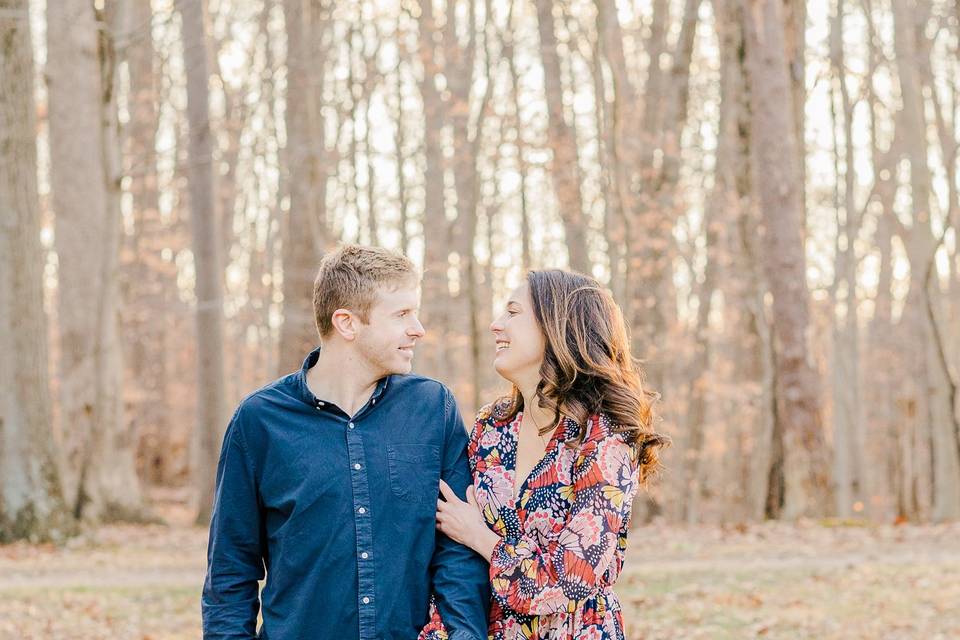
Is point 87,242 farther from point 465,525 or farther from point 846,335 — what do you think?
point 846,335

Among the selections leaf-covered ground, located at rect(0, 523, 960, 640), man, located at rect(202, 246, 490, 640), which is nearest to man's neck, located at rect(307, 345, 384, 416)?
man, located at rect(202, 246, 490, 640)

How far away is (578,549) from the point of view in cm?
345

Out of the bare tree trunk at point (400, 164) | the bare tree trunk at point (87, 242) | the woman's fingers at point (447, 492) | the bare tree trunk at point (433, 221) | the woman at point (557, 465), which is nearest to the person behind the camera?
the woman at point (557, 465)

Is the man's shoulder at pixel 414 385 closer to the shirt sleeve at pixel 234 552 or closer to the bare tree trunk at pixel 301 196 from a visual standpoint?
the shirt sleeve at pixel 234 552

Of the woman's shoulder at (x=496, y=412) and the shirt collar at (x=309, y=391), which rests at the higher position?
the shirt collar at (x=309, y=391)

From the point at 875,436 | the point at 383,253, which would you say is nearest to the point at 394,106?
the point at 383,253

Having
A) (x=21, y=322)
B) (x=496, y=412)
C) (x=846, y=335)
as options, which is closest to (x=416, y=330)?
(x=496, y=412)

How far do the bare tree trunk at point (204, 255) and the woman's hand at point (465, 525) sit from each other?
14137 mm

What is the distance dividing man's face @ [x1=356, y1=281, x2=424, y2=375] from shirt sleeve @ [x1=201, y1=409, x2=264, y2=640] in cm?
43

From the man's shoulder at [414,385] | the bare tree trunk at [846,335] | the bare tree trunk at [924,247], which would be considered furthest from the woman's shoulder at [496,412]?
the bare tree trunk at [846,335]

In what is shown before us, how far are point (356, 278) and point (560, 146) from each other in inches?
594

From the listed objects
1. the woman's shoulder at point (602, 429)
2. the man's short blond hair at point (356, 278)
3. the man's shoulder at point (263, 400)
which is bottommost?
the woman's shoulder at point (602, 429)

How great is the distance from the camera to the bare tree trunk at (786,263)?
51.5 ft

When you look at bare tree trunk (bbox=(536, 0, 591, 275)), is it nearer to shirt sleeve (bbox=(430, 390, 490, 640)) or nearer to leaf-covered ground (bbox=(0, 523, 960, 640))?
leaf-covered ground (bbox=(0, 523, 960, 640))
